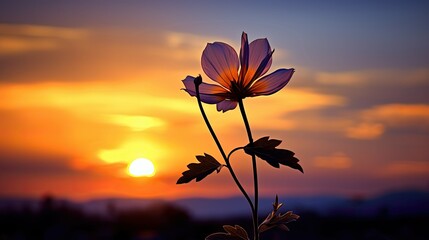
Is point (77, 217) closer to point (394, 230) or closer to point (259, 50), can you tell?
point (394, 230)

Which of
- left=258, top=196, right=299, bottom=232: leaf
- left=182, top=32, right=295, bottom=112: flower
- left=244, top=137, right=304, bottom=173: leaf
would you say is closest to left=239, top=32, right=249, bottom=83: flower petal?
left=182, top=32, right=295, bottom=112: flower

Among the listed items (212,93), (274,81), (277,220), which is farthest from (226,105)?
(277,220)

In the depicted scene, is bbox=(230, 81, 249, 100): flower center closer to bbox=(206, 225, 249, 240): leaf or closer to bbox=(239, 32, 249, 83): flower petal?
bbox=(239, 32, 249, 83): flower petal

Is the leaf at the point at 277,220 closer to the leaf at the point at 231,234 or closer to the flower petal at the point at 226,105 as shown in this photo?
the leaf at the point at 231,234

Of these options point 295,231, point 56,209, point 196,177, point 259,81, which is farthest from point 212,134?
point 56,209

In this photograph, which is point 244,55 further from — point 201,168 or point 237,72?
point 201,168
